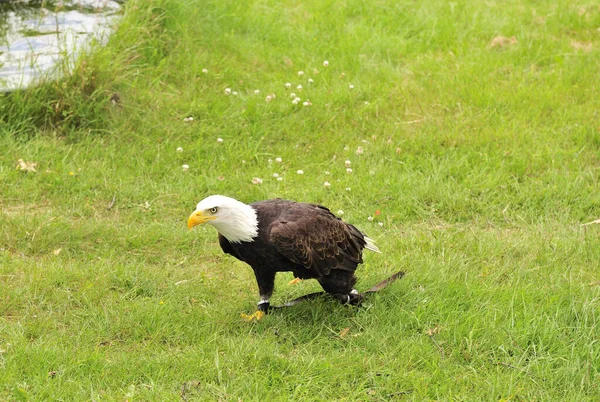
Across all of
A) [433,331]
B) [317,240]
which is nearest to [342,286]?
[317,240]

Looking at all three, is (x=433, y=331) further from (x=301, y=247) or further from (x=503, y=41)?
(x=503, y=41)

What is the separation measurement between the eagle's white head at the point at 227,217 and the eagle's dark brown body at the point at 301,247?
8 cm

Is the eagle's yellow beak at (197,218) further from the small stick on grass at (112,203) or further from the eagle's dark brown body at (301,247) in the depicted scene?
the small stick on grass at (112,203)

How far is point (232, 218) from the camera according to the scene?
463 cm

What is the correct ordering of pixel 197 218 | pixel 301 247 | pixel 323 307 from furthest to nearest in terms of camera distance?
pixel 323 307 < pixel 301 247 < pixel 197 218

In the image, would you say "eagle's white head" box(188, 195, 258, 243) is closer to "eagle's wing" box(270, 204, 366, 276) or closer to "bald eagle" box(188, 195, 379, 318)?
"bald eagle" box(188, 195, 379, 318)

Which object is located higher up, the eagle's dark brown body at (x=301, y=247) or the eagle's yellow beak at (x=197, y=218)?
the eagle's yellow beak at (x=197, y=218)

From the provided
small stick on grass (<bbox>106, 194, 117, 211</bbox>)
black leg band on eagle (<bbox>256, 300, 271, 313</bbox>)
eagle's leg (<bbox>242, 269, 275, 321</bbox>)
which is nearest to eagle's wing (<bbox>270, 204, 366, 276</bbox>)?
eagle's leg (<bbox>242, 269, 275, 321</bbox>)

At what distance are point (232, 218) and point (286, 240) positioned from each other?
0.34 m

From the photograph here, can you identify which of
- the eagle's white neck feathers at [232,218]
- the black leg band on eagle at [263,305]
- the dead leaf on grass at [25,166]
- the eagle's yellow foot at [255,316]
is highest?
the eagle's white neck feathers at [232,218]

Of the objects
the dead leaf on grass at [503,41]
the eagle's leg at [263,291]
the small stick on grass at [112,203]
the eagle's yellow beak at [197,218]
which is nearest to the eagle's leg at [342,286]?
the eagle's leg at [263,291]

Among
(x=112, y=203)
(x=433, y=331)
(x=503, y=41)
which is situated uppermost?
(x=503, y=41)

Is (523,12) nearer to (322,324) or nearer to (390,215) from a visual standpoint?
(390,215)

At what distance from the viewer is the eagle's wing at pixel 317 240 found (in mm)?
4695
